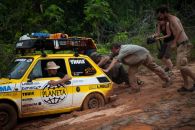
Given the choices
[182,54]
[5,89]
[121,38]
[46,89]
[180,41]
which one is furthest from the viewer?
[121,38]

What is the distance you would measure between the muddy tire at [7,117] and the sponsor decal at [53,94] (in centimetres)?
80

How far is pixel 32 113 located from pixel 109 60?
3263 millimetres

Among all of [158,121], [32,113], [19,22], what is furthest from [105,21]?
[158,121]

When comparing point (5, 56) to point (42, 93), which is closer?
point (42, 93)

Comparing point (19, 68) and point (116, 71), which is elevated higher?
point (19, 68)

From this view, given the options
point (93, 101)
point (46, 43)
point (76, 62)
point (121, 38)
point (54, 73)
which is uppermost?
point (121, 38)

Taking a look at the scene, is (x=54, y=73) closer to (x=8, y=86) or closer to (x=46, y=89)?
(x=46, y=89)

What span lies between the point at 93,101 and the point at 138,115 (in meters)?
2.36

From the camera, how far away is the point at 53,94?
943 cm

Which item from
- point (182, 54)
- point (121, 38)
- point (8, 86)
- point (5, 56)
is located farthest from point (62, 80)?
point (121, 38)

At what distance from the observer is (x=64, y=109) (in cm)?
966

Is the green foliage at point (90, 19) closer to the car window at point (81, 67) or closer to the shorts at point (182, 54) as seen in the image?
the car window at point (81, 67)

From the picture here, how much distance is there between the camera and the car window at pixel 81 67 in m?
9.99

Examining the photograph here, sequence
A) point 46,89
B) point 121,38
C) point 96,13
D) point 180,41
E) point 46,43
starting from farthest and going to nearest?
point 96,13, point 121,38, point 46,43, point 180,41, point 46,89
